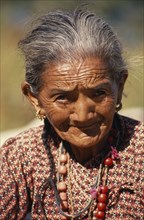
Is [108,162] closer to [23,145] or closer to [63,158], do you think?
[63,158]

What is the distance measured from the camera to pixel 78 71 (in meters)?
2.93

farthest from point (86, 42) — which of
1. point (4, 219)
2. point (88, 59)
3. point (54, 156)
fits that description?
point (4, 219)

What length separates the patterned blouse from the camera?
325 centimetres

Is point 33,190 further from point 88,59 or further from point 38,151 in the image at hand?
point 88,59

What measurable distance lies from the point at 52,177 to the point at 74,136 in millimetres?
354

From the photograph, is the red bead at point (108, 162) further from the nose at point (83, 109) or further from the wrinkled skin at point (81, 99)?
the nose at point (83, 109)

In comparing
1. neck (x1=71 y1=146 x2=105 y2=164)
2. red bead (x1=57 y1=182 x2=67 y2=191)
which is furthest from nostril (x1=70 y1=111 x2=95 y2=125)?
red bead (x1=57 y1=182 x2=67 y2=191)

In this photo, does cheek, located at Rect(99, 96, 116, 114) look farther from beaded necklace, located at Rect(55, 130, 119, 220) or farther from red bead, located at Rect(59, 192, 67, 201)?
red bead, located at Rect(59, 192, 67, 201)

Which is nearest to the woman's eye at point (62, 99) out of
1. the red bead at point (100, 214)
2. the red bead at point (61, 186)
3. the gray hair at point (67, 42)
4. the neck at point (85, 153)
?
the gray hair at point (67, 42)

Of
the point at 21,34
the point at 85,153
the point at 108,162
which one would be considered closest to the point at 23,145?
the point at 85,153

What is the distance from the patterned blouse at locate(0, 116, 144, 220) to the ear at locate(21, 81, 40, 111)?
10.1 inches

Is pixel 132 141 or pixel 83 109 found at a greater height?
pixel 83 109

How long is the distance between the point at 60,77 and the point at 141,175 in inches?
25.3

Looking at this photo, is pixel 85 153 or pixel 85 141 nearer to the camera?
pixel 85 141
